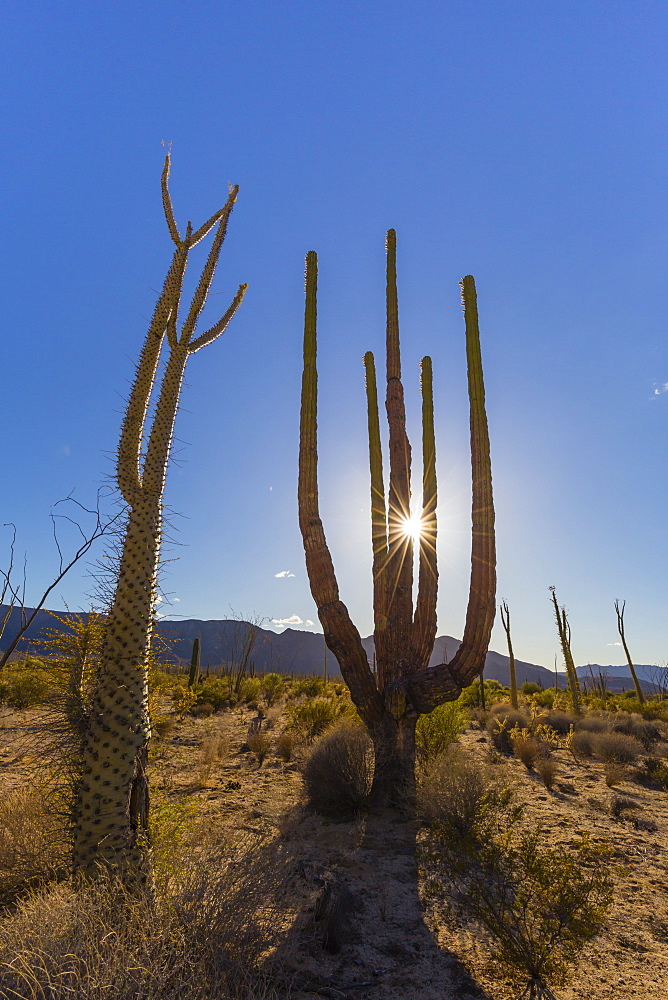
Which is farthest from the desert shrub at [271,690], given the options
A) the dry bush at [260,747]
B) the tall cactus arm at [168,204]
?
the tall cactus arm at [168,204]

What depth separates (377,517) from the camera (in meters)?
8.86

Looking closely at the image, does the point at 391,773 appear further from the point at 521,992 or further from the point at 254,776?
the point at 521,992

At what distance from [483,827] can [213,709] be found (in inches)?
504

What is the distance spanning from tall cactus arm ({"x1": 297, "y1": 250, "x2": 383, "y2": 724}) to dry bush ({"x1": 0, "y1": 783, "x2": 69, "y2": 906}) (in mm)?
4132

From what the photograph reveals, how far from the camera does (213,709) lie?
16.6 metres

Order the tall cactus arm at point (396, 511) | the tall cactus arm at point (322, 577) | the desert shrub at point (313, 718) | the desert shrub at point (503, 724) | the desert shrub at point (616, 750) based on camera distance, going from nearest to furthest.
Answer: the tall cactus arm at point (322, 577), the tall cactus arm at point (396, 511), the desert shrub at point (616, 750), the desert shrub at point (313, 718), the desert shrub at point (503, 724)

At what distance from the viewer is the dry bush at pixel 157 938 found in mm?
2119

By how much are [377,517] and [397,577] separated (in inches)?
50.3

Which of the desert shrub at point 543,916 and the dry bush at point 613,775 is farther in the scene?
the dry bush at point 613,775

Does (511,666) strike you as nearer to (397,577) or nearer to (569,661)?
(569,661)

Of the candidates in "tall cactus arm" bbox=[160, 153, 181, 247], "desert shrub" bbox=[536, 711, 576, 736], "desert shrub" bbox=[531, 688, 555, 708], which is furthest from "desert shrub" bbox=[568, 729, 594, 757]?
"tall cactus arm" bbox=[160, 153, 181, 247]

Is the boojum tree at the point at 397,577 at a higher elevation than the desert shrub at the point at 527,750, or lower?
higher

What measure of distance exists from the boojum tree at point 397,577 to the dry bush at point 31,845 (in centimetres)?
425

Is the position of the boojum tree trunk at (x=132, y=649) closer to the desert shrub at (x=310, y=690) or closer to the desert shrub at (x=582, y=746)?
the desert shrub at (x=582, y=746)
